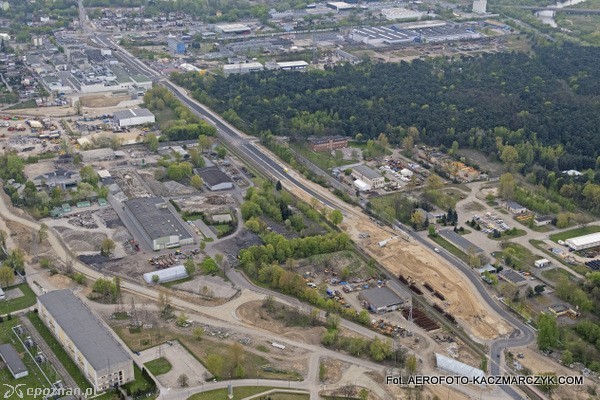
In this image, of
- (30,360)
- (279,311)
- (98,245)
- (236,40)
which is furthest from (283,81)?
(30,360)

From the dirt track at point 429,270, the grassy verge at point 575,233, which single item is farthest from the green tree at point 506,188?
the dirt track at point 429,270

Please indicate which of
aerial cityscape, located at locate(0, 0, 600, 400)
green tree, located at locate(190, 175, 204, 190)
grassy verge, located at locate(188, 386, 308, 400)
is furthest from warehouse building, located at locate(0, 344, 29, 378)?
green tree, located at locate(190, 175, 204, 190)

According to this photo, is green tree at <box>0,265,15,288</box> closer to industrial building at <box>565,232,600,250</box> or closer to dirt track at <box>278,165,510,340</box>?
dirt track at <box>278,165,510,340</box>

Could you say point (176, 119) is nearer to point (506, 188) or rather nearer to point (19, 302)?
point (506, 188)

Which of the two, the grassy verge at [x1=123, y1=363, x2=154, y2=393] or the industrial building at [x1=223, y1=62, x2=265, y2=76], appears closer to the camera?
the grassy verge at [x1=123, y1=363, x2=154, y2=393]

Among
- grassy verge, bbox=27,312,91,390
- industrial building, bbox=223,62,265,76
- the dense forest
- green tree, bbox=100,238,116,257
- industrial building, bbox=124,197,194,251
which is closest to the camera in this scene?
grassy verge, bbox=27,312,91,390

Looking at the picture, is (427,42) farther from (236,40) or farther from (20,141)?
(20,141)
